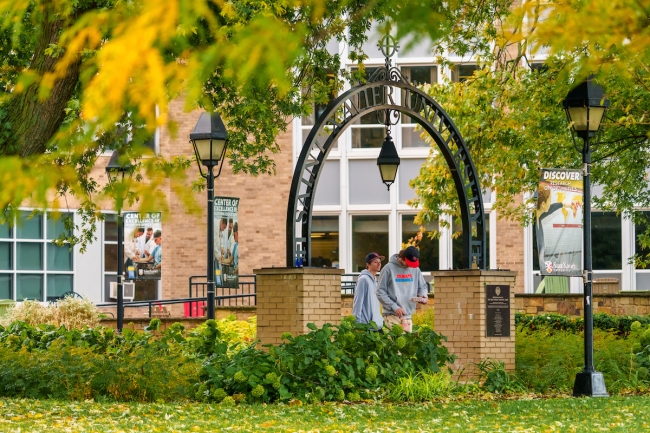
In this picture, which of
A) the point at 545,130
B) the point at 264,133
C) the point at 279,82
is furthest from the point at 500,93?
the point at 279,82

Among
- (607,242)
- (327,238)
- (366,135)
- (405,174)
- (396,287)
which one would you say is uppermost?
(366,135)

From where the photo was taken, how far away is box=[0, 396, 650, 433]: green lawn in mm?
9094

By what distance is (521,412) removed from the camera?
10602 millimetres

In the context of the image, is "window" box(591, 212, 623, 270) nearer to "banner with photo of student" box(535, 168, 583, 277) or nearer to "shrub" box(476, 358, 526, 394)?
"banner with photo of student" box(535, 168, 583, 277)

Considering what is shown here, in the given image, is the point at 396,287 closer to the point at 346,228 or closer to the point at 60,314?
the point at 60,314

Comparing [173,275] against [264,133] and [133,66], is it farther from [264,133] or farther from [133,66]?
[133,66]

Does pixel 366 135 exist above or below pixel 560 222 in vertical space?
above

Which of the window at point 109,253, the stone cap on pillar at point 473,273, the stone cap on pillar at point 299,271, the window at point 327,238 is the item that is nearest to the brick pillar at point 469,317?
Result: the stone cap on pillar at point 473,273

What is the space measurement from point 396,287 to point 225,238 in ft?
11.6

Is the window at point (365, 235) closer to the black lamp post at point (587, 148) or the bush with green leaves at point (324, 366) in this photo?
the black lamp post at point (587, 148)

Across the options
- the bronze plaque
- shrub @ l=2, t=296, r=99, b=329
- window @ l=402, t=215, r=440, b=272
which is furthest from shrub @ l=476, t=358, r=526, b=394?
window @ l=402, t=215, r=440, b=272

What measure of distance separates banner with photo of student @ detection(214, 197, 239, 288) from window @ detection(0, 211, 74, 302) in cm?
1047

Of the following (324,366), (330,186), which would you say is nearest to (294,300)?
(324,366)

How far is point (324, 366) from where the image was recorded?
38.4 ft
